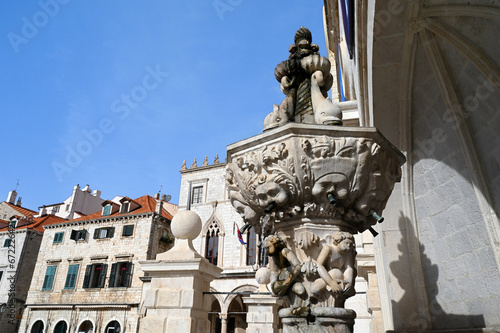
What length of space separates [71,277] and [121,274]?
469 cm

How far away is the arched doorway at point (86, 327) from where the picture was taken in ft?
80.5

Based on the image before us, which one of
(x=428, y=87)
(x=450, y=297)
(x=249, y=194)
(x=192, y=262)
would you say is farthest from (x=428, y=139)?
(x=192, y=262)

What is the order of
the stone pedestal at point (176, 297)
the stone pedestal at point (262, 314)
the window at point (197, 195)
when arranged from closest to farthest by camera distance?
the stone pedestal at point (176, 297), the stone pedestal at point (262, 314), the window at point (197, 195)

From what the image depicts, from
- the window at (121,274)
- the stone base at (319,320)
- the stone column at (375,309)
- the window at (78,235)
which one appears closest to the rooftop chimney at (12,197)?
the window at (78,235)

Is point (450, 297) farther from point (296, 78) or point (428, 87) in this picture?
point (296, 78)

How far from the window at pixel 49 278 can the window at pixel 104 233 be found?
439 cm

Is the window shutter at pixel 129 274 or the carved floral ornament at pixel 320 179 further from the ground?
the window shutter at pixel 129 274

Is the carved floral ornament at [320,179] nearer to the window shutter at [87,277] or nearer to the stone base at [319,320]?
the stone base at [319,320]

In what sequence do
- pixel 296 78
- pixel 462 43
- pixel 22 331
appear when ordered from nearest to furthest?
pixel 296 78 → pixel 462 43 → pixel 22 331

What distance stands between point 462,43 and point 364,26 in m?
1.20

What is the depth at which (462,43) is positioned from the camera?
13.7 feet

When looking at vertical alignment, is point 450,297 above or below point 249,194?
below

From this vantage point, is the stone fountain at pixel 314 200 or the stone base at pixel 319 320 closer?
the stone base at pixel 319 320

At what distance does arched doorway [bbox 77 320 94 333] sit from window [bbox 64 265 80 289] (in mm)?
2889
